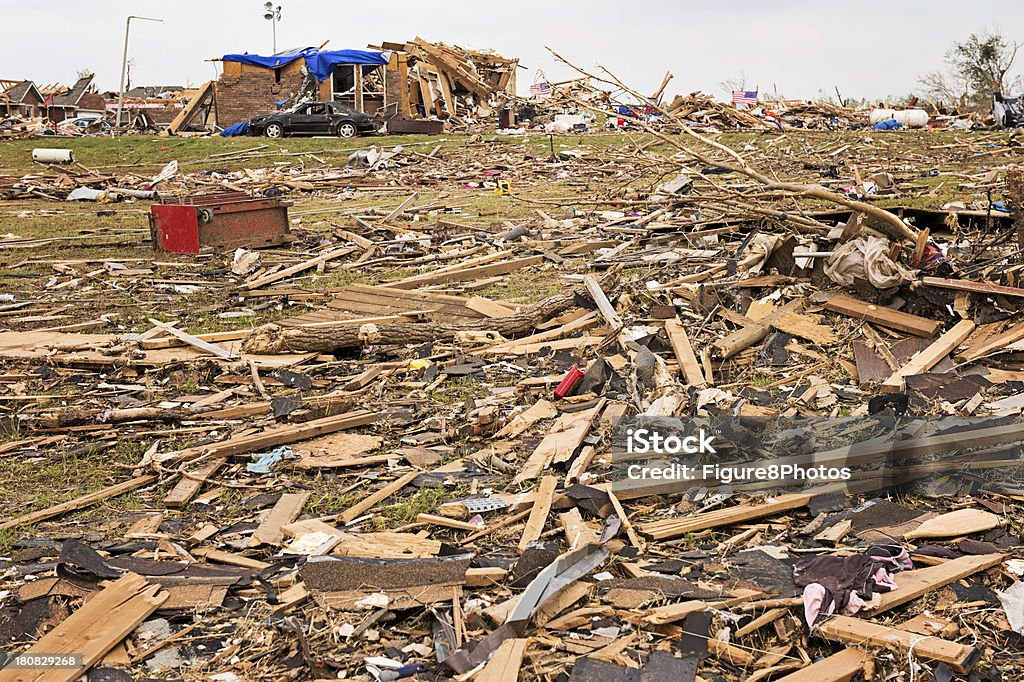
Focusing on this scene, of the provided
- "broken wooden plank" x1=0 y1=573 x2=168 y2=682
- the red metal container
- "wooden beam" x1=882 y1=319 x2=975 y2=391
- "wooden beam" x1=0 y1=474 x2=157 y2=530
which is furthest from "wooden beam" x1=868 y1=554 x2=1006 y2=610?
the red metal container

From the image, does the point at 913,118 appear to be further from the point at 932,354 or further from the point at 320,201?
the point at 932,354

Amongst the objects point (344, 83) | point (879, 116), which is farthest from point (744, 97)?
point (344, 83)

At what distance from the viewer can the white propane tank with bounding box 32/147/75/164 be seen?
83.6 feet

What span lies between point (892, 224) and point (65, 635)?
275 inches

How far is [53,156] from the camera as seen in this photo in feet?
83.6

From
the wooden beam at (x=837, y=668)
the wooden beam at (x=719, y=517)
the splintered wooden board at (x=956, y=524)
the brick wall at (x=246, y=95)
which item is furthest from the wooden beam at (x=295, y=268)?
the brick wall at (x=246, y=95)

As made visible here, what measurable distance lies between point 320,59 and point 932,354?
36.2 m

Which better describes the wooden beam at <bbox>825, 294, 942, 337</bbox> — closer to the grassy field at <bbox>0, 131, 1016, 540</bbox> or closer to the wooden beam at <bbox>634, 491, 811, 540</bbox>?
the grassy field at <bbox>0, 131, 1016, 540</bbox>

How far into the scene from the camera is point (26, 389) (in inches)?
275

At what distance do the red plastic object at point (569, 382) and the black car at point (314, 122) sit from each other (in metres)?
27.8

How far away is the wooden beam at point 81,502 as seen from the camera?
4824mm

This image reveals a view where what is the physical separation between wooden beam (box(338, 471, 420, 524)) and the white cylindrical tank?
33100 mm

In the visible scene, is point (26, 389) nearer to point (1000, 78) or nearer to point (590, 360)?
point (590, 360)

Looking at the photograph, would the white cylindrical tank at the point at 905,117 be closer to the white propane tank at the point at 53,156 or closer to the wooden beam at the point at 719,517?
the white propane tank at the point at 53,156
